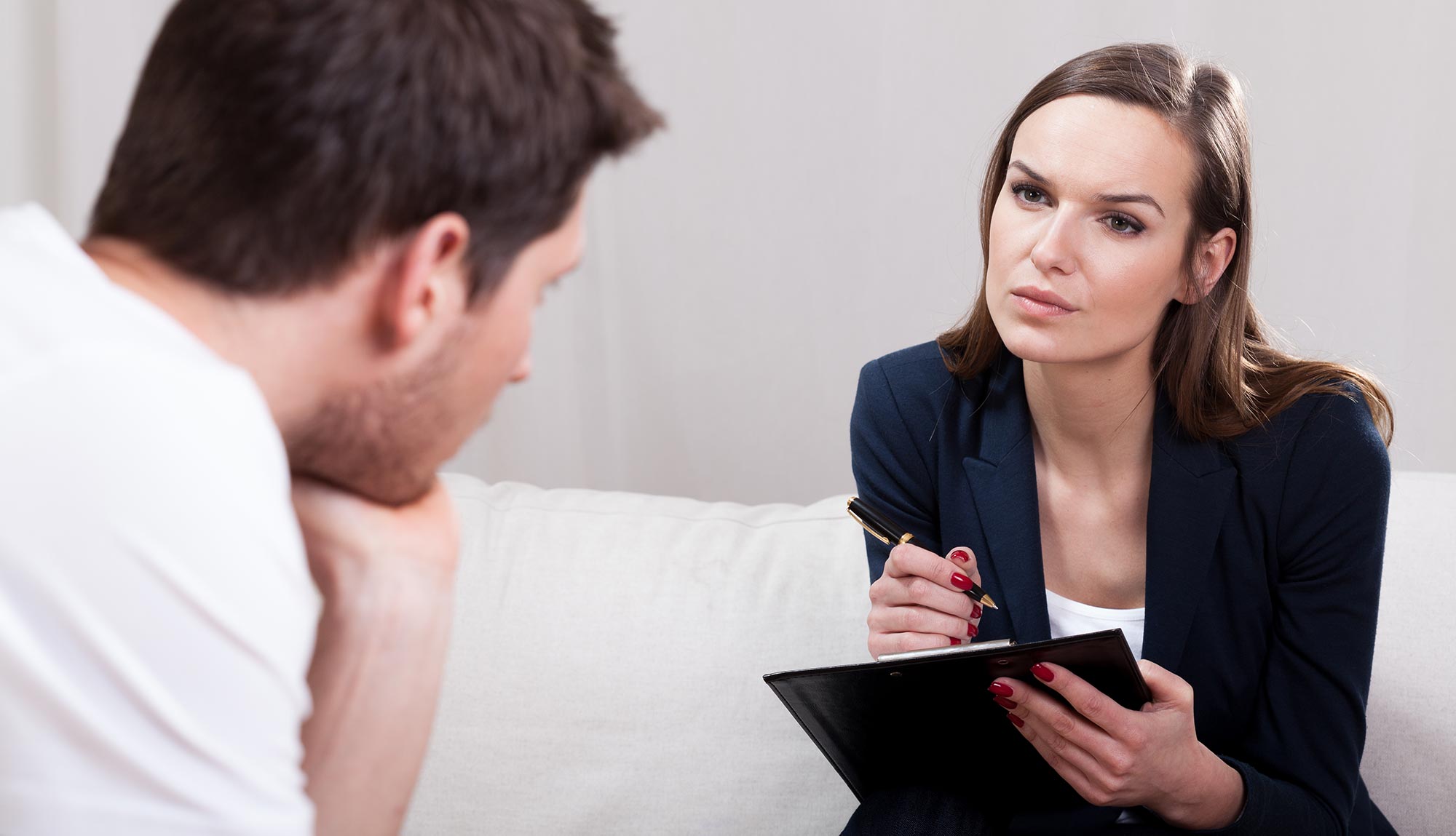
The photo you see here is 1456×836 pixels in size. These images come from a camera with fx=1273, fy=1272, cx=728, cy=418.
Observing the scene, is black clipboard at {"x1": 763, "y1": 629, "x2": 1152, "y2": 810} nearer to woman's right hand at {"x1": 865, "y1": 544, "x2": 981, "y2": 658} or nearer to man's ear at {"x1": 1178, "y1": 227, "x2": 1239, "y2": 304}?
woman's right hand at {"x1": 865, "y1": 544, "x2": 981, "y2": 658}

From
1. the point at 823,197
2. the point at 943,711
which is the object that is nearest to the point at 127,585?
the point at 943,711

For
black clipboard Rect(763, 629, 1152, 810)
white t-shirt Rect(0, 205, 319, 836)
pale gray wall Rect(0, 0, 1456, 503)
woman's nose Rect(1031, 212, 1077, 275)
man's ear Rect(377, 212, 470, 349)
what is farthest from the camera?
pale gray wall Rect(0, 0, 1456, 503)

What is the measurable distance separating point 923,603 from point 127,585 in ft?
2.98

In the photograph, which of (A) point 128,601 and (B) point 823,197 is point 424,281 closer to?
(A) point 128,601

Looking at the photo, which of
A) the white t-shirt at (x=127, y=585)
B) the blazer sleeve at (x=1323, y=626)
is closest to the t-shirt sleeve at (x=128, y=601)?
the white t-shirt at (x=127, y=585)

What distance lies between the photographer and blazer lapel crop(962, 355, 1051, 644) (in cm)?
144

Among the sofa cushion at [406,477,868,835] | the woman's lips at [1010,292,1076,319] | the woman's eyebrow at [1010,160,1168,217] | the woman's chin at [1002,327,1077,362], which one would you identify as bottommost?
the sofa cushion at [406,477,868,835]

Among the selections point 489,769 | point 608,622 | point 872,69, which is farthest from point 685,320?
point 489,769

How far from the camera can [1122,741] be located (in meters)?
1.21

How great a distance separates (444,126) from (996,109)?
1.73m

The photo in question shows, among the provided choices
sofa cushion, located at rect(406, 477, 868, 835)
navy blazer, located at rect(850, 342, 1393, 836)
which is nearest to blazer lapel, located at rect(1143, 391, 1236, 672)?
navy blazer, located at rect(850, 342, 1393, 836)

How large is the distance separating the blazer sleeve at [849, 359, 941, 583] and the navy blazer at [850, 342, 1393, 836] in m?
0.06

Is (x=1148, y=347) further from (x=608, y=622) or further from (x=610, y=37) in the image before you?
(x=610, y=37)

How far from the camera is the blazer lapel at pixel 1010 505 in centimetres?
144
